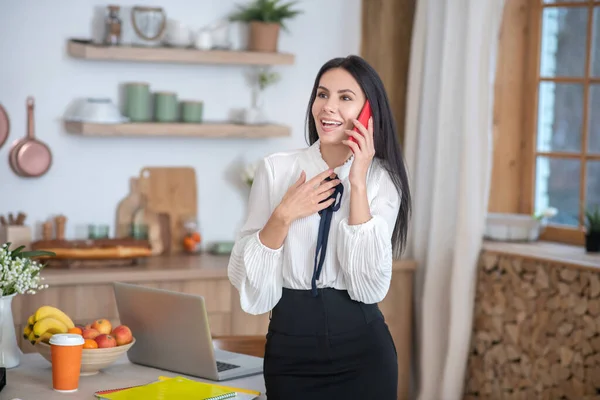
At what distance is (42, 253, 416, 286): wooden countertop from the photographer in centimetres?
369

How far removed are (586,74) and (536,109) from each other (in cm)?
33

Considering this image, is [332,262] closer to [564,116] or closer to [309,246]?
[309,246]

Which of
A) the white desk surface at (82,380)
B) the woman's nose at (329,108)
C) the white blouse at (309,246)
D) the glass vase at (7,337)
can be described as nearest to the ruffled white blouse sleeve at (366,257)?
the white blouse at (309,246)

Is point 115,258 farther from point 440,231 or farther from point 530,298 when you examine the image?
point 530,298

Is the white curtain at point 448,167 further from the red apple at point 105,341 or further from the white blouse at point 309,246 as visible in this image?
the red apple at point 105,341

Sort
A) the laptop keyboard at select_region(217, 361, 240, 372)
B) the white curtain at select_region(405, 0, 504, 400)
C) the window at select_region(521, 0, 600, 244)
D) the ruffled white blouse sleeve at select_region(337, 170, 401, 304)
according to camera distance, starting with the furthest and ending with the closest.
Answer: the window at select_region(521, 0, 600, 244) < the white curtain at select_region(405, 0, 504, 400) < the laptop keyboard at select_region(217, 361, 240, 372) < the ruffled white blouse sleeve at select_region(337, 170, 401, 304)

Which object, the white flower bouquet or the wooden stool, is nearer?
the white flower bouquet

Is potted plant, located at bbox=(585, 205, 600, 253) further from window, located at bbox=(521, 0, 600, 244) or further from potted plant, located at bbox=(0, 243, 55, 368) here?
potted plant, located at bbox=(0, 243, 55, 368)

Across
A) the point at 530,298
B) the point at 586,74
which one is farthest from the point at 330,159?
the point at 586,74

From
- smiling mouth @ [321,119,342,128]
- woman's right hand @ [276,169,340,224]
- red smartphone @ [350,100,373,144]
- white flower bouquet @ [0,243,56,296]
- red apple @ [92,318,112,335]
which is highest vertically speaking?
red smartphone @ [350,100,373,144]

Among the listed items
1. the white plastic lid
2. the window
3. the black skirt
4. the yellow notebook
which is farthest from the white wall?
the black skirt

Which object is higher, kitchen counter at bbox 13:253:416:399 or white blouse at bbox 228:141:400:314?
white blouse at bbox 228:141:400:314

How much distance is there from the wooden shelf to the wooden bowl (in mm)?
2073

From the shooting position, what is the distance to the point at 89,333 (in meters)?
2.24
